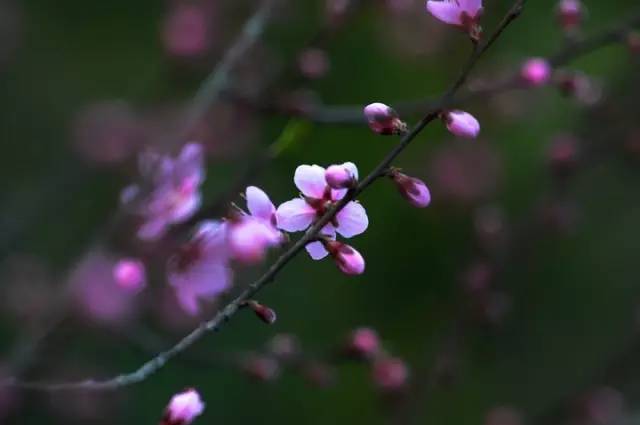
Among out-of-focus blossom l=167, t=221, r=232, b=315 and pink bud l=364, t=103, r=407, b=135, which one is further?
out-of-focus blossom l=167, t=221, r=232, b=315

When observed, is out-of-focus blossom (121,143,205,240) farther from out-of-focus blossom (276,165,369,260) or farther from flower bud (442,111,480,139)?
flower bud (442,111,480,139)

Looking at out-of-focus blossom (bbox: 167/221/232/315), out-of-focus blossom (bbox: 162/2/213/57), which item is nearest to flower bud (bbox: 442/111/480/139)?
out-of-focus blossom (bbox: 167/221/232/315)

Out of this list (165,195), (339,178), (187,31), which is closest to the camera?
(339,178)

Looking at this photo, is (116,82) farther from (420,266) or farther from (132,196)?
(132,196)

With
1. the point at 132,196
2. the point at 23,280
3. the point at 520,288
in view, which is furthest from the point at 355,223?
the point at 520,288

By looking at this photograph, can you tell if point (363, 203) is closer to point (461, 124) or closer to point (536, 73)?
point (536, 73)

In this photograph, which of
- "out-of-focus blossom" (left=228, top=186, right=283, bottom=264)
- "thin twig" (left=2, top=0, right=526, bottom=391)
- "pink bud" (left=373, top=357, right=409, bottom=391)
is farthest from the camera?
"pink bud" (left=373, top=357, right=409, bottom=391)

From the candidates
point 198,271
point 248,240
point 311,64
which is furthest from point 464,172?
point 248,240
